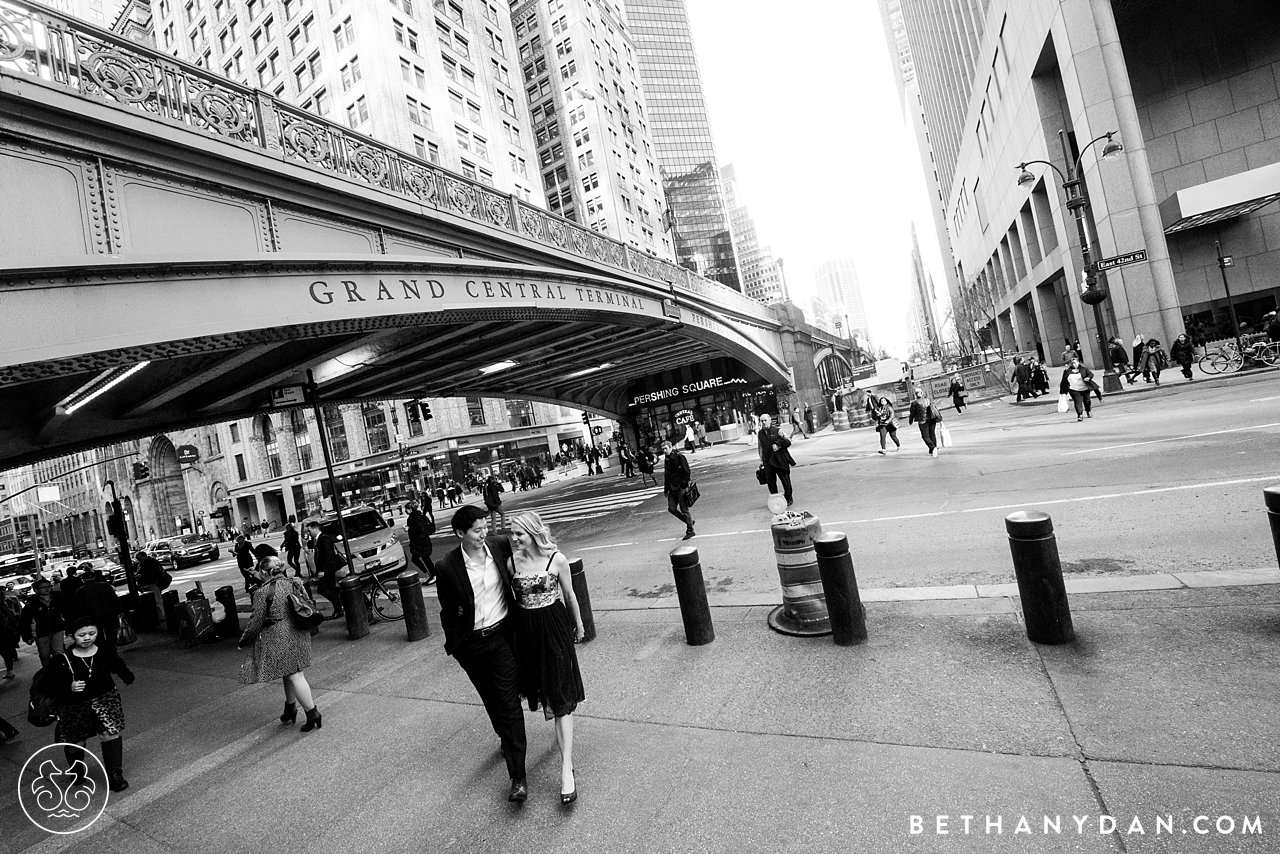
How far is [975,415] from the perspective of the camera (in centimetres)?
2309

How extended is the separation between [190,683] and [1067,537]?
1053cm

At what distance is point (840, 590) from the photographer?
438cm

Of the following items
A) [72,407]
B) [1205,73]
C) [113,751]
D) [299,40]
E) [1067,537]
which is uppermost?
[299,40]

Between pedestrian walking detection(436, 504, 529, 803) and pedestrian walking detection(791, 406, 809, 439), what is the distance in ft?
95.1

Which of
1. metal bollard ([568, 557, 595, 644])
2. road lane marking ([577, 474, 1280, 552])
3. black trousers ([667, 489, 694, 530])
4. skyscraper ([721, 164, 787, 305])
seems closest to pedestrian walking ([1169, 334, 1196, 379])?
road lane marking ([577, 474, 1280, 552])

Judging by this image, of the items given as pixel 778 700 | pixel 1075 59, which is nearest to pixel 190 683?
pixel 778 700

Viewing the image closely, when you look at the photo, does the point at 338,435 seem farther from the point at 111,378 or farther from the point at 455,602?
the point at 455,602

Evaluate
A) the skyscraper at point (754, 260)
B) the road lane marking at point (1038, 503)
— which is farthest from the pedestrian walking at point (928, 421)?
the skyscraper at point (754, 260)

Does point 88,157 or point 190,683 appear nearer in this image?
point 88,157

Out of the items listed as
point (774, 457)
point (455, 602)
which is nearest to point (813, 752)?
point (455, 602)

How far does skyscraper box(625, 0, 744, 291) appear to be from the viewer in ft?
329

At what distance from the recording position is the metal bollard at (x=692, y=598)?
16.3 feet

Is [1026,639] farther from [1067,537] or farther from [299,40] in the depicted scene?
[299,40]

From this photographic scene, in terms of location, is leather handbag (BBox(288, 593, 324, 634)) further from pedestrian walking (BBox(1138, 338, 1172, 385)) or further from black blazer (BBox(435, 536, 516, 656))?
pedestrian walking (BBox(1138, 338, 1172, 385))
